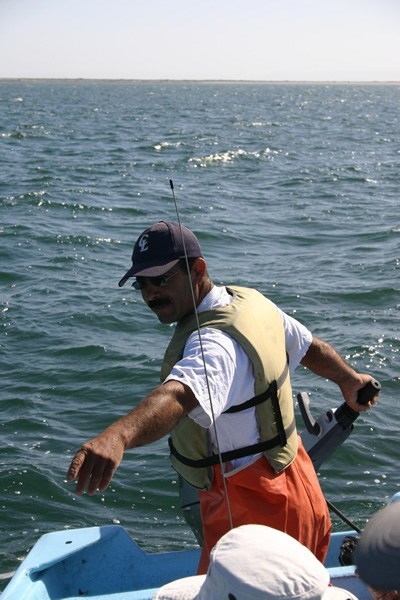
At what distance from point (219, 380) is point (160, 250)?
557 millimetres

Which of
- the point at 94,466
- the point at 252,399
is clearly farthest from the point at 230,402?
the point at 94,466

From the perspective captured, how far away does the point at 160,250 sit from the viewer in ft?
10.3

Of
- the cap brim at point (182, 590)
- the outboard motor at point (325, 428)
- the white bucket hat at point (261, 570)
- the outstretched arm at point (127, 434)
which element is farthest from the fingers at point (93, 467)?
the outboard motor at point (325, 428)

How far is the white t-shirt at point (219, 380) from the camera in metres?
2.77

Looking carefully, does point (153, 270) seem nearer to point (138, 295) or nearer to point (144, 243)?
point (144, 243)

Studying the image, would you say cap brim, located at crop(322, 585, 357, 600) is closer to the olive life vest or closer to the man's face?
the olive life vest

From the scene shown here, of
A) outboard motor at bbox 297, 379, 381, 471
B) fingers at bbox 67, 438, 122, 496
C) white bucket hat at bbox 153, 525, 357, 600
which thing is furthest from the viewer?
outboard motor at bbox 297, 379, 381, 471

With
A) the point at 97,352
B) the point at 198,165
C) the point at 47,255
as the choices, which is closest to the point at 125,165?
the point at 198,165

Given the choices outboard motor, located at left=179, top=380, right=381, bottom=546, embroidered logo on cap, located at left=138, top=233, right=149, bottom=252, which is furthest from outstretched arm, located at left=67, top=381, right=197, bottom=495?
outboard motor, located at left=179, top=380, right=381, bottom=546

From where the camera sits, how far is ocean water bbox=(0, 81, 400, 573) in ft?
21.8

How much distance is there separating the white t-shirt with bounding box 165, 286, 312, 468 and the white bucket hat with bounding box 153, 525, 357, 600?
78 centimetres

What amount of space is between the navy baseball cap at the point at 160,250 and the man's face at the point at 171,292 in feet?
0.11

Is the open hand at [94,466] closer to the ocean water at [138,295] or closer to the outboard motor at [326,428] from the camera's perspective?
the outboard motor at [326,428]

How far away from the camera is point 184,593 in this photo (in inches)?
90.4
